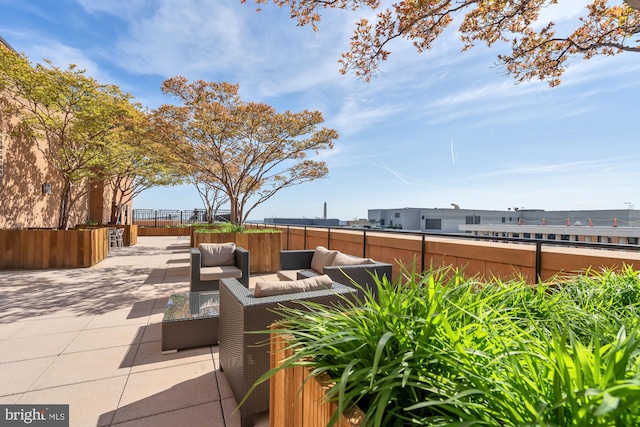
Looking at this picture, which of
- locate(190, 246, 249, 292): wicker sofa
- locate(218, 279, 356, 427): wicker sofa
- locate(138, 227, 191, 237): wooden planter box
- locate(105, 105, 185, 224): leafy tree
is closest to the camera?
locate(218, 279, 356, 427): wicker sofa

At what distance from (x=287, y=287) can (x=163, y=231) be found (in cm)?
1834

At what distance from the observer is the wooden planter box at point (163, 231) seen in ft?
58.5

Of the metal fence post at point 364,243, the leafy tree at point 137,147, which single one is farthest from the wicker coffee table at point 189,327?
the leafy tree at point 137,147

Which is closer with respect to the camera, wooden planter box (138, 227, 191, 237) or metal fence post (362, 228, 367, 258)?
metal fence post (362, 228, 367, 258)

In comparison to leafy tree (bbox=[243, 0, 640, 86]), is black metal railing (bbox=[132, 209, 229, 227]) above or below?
below

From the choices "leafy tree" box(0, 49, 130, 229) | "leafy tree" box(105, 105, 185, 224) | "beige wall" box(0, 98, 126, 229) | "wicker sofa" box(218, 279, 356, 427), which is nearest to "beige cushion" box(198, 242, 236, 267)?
"wicker sofa" box(218, 279, 356, 427)

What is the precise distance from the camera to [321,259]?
4.85 metres

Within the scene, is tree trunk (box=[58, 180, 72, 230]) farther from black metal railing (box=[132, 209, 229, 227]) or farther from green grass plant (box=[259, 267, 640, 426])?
black metal railing (box=[132, 209, 229, 227])

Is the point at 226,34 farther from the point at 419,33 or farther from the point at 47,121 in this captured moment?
the point at 47,121

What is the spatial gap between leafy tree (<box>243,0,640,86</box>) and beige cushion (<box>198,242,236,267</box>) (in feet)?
12.2

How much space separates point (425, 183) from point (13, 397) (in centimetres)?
3413

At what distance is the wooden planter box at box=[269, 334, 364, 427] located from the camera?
2.91 ft

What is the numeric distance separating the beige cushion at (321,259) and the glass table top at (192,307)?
5.63ft

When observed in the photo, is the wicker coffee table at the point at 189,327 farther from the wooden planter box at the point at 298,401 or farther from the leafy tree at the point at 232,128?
the leafy tree at the point at 232,128
